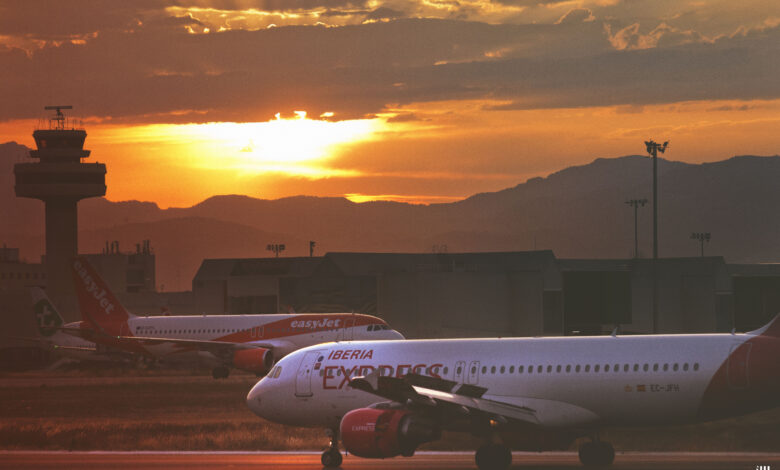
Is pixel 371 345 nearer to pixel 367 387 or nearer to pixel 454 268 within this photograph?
pixel 367 387

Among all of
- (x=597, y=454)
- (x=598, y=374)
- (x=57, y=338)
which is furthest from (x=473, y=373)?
(x=57, y=338)

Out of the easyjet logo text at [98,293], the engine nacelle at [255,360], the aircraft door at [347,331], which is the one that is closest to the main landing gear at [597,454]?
the engine nacelle at [255,360]

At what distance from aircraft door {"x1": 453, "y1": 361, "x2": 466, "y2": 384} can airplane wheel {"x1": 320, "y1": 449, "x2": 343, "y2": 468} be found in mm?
3678

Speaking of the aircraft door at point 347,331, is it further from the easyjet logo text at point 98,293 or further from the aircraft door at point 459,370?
the aircraft door at point 459,370

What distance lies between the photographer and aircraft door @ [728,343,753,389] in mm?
28312

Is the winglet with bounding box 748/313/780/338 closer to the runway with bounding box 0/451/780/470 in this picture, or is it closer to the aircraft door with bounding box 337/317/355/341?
the runway with bounding box 0/451/780/470

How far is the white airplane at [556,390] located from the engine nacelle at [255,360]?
120 ft

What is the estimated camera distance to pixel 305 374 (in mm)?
33812

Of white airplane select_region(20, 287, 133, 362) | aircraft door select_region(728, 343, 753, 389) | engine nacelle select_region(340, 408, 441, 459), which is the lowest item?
white airplane select_region(20, 287, 133, 362)

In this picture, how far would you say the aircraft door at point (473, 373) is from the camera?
3128cm

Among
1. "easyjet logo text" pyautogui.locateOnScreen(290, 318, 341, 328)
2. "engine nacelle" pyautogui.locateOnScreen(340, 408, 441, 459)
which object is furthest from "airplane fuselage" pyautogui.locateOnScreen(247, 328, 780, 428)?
"easyjet logo text" pyautogui.locateOnScreen(290, 318, 341, 328)

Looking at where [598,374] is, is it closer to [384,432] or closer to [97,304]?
[384,432]

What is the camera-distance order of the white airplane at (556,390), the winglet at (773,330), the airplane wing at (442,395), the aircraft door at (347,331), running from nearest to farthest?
the airplane wing at (442,395)
the white airplane at (556,390)
the winglet at (773,330)
the aircraft door at (347,331)

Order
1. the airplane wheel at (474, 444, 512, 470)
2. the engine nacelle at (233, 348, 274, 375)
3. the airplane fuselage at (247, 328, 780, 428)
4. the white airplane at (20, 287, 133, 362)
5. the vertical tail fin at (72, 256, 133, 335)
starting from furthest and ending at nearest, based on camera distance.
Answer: the white airplane at (20, 287, 133, 362) < the vertical tail fin at (72, 256, 133, 335) < the engine nacelle at (233, 348, 274, 375) < the airplane wheel at (474, 444, 512, 470) < the airplane fuselage at (247, 328, 780, 428)
